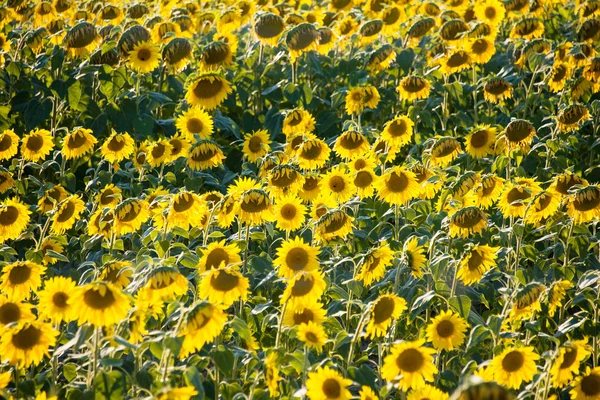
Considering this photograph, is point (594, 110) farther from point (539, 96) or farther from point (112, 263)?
point (112, 263)

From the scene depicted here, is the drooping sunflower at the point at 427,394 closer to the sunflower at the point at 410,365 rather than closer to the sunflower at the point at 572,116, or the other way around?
the sunflower at the point at 410,365

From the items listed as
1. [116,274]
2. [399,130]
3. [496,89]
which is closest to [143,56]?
[399,130]

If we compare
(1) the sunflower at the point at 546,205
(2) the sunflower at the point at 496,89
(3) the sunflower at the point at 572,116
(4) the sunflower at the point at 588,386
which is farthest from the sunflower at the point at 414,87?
(4) the sunflower at the point at 588,386

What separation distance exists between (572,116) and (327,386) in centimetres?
281

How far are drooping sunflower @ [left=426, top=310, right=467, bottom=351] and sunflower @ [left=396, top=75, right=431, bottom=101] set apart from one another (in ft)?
7.42

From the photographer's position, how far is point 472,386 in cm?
176

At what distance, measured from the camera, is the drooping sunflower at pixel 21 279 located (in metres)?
3.22

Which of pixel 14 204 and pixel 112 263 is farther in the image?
pixel 14 204

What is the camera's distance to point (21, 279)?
3250mm

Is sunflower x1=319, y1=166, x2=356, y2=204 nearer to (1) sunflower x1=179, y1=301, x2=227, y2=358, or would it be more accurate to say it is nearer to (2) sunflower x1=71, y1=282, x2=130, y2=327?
(1) sunflower x1=179, y1=301, x2=227, y2=358

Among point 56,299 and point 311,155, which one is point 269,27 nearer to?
point 311,155

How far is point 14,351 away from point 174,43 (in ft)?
9.56

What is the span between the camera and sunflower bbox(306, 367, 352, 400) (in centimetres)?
258

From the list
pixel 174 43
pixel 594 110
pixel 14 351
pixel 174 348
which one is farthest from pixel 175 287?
pixel 594 110
